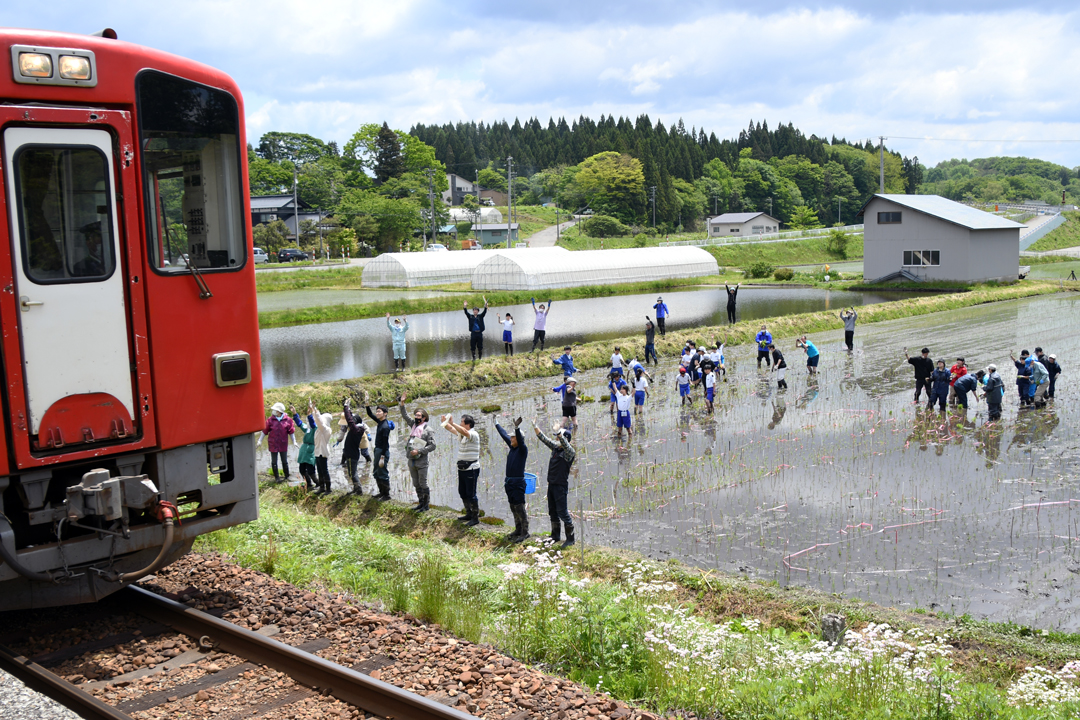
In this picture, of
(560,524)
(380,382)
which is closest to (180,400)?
(560,524)

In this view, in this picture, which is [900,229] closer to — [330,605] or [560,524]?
[560,524]

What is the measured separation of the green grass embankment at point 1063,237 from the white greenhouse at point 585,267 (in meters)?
38.7

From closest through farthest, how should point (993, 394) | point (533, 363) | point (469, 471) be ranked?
point (469, 471), point (993, 394), point (533, 363)

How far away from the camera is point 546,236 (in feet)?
309

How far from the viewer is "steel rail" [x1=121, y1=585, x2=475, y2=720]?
5.40 metres

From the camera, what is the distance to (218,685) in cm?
597

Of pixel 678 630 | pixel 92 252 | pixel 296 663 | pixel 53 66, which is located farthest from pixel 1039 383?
pixel 53 66

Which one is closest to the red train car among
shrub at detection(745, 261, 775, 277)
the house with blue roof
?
the house with blue roof

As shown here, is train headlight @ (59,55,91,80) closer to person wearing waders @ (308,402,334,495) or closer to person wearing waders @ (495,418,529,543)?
person wearing waders @ (495,418,529,543)

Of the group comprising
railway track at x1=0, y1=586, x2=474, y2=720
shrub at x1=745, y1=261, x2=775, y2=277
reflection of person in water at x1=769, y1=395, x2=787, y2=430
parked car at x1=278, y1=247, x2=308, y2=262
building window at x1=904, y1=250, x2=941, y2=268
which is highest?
parked car at x1=278, y1=247, x2=308, y2=262

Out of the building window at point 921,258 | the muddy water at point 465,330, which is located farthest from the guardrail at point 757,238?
the muddy water at point 465,330

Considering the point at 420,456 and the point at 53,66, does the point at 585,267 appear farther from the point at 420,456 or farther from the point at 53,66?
the point at 53,66

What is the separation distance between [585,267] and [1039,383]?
35014mm

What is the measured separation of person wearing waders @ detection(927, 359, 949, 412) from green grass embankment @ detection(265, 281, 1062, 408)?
422 inches
